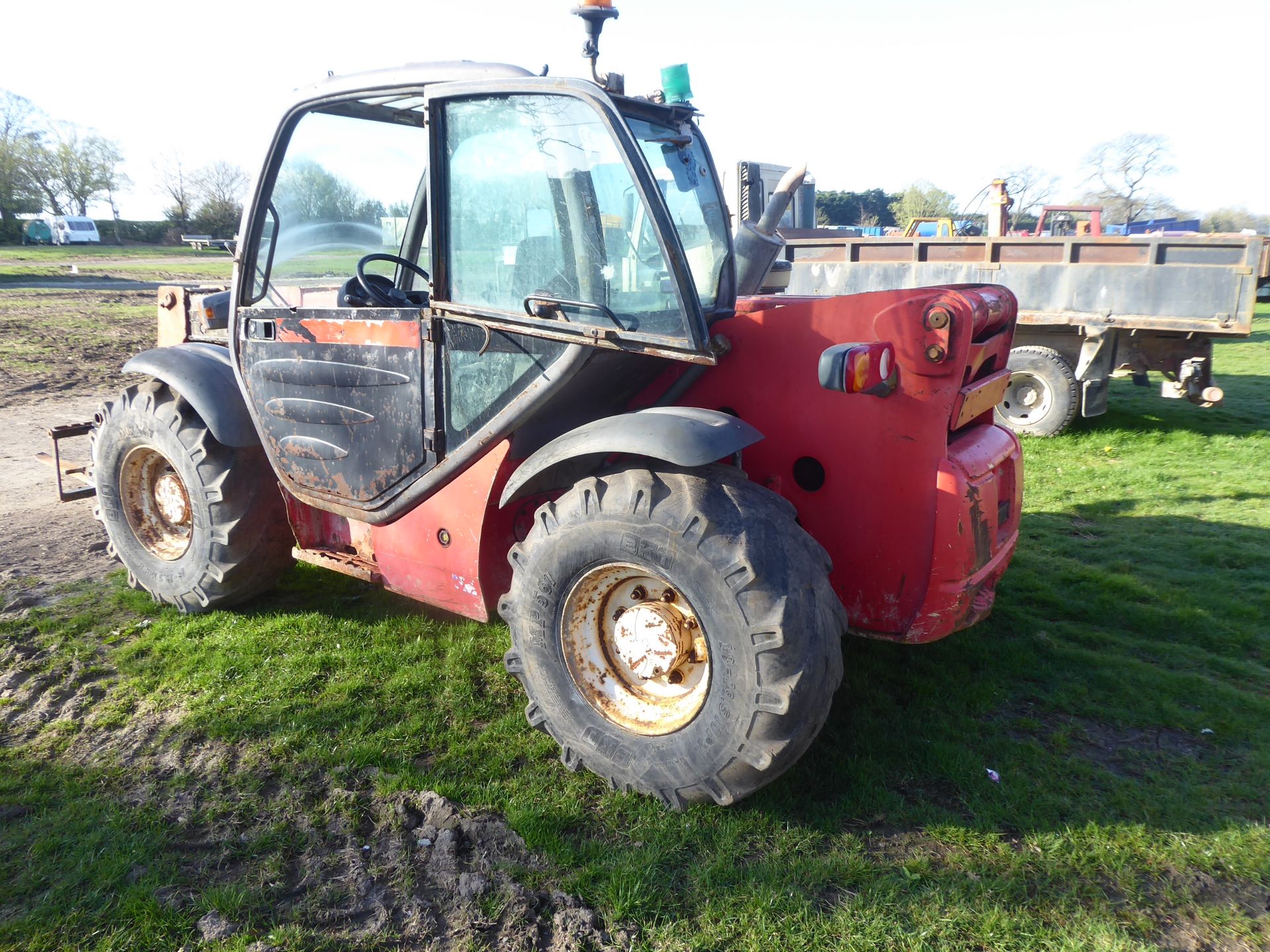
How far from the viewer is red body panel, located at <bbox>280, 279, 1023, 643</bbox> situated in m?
2.99

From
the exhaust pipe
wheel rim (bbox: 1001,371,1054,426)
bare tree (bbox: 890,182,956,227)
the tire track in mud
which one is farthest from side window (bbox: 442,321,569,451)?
bare tree (bbox: 890,182,956,227)

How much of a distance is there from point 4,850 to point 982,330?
3.78 meters

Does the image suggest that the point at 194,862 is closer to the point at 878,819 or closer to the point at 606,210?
the point at 878,819

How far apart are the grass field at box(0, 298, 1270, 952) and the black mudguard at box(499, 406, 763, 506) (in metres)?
1.13

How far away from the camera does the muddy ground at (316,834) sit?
8.24ft

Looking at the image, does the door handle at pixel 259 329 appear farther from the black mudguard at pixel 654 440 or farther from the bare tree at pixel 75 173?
the bare tree at pixel 75 173

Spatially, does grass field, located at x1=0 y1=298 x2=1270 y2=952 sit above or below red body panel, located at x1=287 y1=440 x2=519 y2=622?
below

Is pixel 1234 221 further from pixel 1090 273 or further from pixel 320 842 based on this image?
pixel 320 842

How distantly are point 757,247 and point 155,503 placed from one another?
10.9ft

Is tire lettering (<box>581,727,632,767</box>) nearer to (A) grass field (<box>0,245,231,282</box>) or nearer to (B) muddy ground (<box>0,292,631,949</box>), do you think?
(B) muddy ground (<box>0,292,631,949</box>)

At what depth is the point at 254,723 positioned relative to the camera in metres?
3.50

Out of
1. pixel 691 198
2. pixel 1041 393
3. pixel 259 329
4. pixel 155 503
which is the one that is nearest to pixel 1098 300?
pixel 1041 393

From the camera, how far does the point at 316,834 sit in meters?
2.89

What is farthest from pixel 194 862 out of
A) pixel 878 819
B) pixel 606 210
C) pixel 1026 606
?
pixel 1026 606
